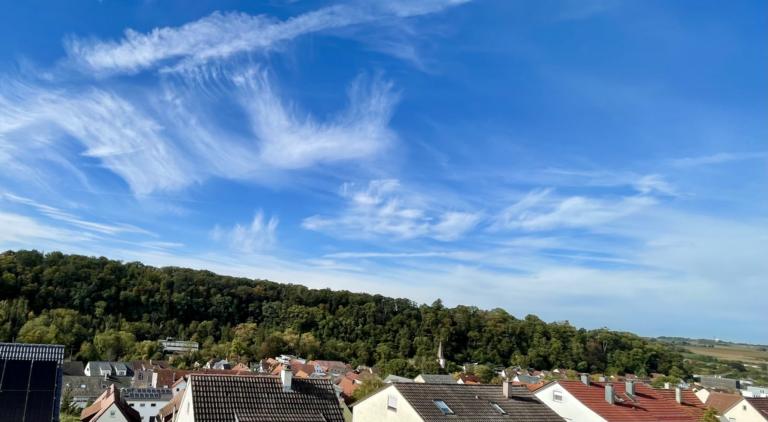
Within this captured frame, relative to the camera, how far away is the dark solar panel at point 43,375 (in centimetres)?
1770

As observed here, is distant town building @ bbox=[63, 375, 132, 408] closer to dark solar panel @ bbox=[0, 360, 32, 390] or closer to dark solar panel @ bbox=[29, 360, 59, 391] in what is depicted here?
dark solar panel @ bbox=[29, 360, 59, 391]

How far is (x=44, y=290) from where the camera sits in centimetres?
10256

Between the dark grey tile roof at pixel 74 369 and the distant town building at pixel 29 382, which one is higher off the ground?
the distant town building at pixel 29 382

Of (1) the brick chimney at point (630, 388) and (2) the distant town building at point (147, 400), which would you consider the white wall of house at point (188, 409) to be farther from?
(2) the distant town building at point (147, 400)

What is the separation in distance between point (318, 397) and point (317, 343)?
89278 millimetres

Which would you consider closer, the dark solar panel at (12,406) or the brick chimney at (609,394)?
the dark solar panel at (12,406)

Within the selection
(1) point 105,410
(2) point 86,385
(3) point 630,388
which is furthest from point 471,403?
(2) point 86,385

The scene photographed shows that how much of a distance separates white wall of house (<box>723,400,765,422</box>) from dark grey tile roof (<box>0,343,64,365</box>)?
1253 inches

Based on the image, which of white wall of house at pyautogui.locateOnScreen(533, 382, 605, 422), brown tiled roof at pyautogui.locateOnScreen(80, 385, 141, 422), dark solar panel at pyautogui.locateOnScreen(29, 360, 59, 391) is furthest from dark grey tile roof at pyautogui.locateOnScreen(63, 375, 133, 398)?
white wall of house at pyautogui.locateOnScreen(533, 382, 605, 422)

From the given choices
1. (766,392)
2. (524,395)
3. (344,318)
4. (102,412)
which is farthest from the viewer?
(344,318)

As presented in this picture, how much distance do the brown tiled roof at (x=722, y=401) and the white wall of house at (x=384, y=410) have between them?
18.6 m

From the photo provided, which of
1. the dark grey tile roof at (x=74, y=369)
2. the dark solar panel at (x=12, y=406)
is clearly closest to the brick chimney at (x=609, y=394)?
the dark solar panel at (x=12, y=406)

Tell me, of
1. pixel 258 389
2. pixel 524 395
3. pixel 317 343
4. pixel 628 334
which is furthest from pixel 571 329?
pixel 258 389

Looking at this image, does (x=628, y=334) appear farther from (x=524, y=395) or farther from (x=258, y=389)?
(x=258, y=389)
